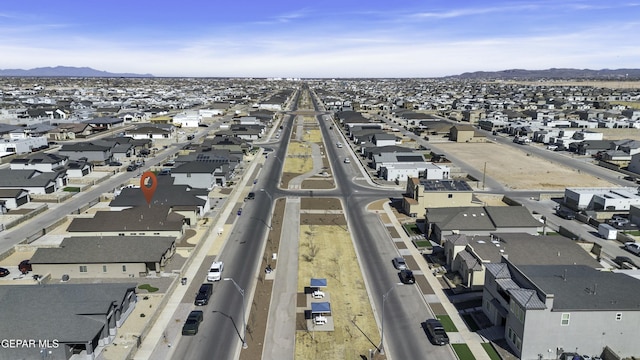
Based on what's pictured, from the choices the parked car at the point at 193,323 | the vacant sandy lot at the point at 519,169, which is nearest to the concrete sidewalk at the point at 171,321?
the parked car at the point at 193,323

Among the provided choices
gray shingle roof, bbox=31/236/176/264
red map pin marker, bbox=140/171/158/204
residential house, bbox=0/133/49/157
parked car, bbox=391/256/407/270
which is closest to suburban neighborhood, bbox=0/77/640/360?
gray shingle roof, bbox=31/236/176/264

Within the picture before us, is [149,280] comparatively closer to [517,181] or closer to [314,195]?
[314,195]

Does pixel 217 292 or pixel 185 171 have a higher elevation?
pixel 185 171

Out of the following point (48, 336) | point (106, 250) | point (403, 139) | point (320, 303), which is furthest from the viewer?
point (403, 139)

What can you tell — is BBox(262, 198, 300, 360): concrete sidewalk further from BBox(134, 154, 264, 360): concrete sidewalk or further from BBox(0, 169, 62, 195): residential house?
BBox(0, 169, 62, 195): residential house

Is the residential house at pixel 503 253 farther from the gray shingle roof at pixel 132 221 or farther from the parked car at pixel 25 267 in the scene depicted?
the parked car at pixel 25 267

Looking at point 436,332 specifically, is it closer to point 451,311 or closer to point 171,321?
point 451,311

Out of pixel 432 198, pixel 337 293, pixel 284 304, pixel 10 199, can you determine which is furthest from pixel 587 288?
pixel 10 199

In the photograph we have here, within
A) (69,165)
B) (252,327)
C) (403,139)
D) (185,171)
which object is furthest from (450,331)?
(403,139)
